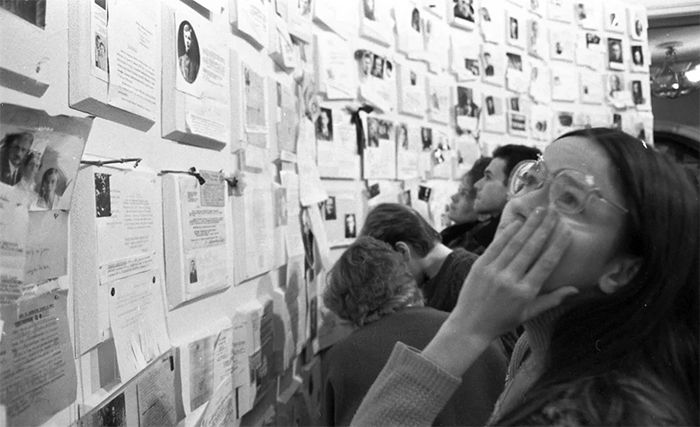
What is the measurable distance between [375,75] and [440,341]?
46.9 inches

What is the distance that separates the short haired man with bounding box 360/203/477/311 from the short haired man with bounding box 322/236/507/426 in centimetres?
9

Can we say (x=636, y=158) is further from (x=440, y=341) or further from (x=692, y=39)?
(x=692, y=39)

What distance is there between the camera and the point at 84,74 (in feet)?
1.90

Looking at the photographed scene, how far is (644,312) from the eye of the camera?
1.69 feet

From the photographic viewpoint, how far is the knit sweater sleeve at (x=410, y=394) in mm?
538

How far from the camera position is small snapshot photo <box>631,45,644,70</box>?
1.42 meters

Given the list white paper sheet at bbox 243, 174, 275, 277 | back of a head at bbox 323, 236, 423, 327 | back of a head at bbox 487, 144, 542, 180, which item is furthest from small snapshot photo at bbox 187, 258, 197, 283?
back of a head at bbox 487, 144, 542, 180

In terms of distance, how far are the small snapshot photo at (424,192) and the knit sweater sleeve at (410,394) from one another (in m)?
1.35

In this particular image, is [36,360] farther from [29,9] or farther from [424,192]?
[424,192]

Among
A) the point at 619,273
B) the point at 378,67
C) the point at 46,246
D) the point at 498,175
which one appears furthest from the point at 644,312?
the point at 378,67

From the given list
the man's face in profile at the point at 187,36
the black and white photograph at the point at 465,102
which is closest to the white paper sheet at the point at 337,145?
the black and white photograph at the point at 465,102

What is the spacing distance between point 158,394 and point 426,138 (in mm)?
1275

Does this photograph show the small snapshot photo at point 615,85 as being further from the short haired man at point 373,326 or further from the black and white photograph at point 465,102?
the short haired man at point 373,326

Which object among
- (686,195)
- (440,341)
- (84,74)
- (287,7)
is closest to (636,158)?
(686,195)
